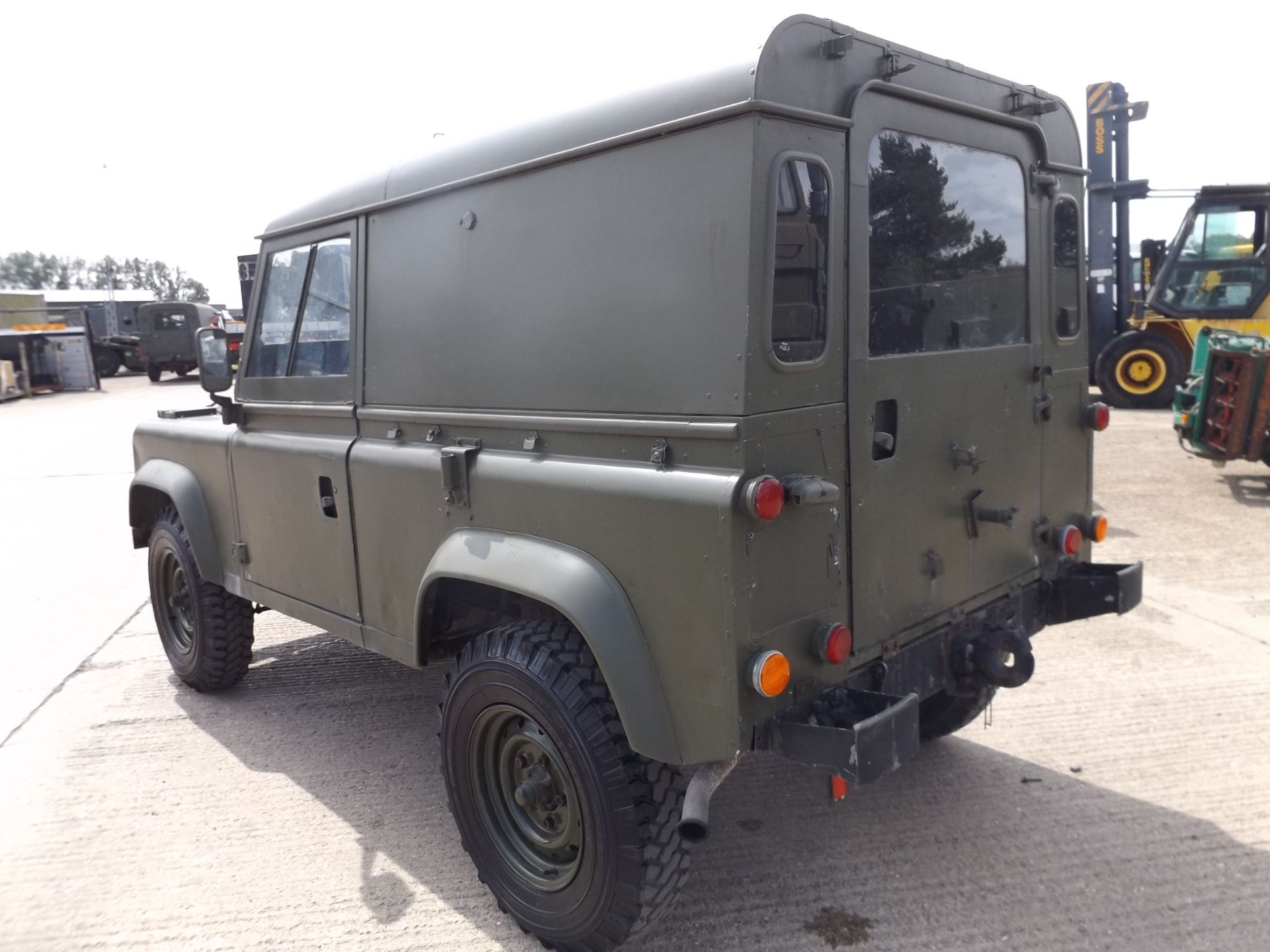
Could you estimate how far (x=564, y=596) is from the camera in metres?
2.61

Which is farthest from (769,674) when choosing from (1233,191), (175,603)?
(1233,191)

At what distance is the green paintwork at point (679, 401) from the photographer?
7.76 ft

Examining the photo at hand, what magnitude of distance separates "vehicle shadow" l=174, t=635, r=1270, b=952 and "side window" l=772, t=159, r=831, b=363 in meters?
1.74

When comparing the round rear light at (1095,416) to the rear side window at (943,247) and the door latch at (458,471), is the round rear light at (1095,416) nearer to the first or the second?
the rear side window at (943,247)

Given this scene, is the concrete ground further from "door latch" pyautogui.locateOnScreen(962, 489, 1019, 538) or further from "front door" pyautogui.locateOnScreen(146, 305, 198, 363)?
"front door" pyautogui.locateOnScreen(146, 305, 198, 363)

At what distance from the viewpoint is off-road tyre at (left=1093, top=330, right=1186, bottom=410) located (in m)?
13.6

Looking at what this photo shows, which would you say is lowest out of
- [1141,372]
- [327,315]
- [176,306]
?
[1141,372]

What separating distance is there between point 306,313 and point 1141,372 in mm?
13050

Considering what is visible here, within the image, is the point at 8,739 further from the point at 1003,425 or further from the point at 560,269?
the point at 1003,425

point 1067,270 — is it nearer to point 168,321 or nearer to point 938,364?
point 938,364

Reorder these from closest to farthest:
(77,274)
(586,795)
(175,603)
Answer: (586,795) < (175,603) < (77,274)

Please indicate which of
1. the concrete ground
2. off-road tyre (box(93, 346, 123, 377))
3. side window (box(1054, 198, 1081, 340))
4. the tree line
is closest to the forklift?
the concrete ground

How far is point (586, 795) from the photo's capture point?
8.64 ft

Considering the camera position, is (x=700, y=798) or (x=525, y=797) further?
(x=525, y=797)
